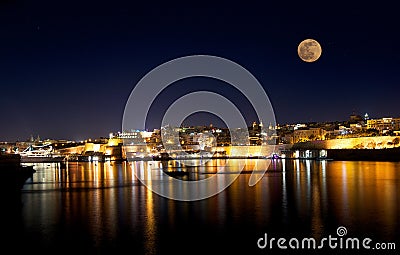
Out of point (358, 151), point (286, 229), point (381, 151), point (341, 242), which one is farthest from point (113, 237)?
point (358, 151)

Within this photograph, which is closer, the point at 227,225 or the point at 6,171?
the point at 227,225

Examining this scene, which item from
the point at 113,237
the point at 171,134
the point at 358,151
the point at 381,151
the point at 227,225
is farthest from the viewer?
the point at 171,134

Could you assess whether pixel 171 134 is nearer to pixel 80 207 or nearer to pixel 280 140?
pixel 280 140

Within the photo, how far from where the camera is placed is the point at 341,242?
6.30 m

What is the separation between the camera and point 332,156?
52.9 meters

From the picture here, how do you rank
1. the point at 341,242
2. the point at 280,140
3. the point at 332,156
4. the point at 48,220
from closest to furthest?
1. the point at 341,242
2. the point at 48,220
3. the point at 332,156
4. the point at 280,140

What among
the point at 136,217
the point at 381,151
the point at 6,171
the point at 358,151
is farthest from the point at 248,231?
the point at 358,151

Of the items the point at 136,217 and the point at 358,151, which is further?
the point at 358,151

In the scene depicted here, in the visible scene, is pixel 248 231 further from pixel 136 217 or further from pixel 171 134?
pixel 171 134

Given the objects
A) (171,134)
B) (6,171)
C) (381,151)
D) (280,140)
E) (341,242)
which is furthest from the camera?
(171,134)

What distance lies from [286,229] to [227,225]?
0.97m

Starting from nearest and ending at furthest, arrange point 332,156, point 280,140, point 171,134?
point 332,156, point 280,140, point 171,134

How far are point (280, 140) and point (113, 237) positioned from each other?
89268 millimetres

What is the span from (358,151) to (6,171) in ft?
118
